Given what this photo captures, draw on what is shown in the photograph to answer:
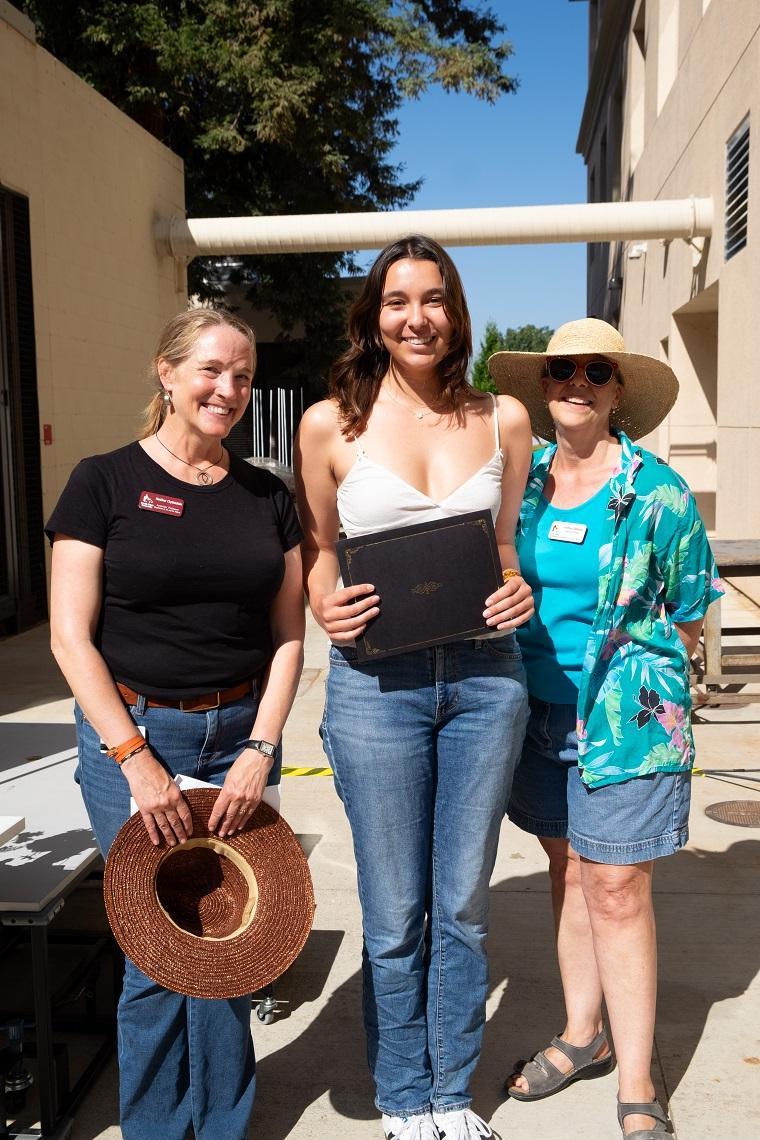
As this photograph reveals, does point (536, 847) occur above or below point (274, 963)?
below

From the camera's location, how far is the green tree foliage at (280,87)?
17625 mm

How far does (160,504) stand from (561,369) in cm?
106

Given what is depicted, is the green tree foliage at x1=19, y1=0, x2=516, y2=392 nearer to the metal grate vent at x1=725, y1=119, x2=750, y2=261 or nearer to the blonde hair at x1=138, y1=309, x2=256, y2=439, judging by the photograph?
the metal grate vent at x1=725, y1=119, x2=750, y2=261

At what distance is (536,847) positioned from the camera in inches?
175

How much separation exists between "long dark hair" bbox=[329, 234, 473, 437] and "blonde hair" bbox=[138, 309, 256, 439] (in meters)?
0.24

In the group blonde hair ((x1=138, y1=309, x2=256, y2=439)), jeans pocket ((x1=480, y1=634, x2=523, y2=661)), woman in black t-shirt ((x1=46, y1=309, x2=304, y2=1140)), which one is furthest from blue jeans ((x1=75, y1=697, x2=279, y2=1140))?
blonde hair ((x1=138, y1=309, x2=256, y2=439))

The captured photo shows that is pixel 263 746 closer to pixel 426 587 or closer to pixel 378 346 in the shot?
pixel 426 587

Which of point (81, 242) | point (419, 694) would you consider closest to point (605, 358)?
point (419, 694)

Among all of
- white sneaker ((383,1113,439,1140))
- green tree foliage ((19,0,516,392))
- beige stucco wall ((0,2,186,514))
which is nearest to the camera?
white sneaker ((383,1113,439,1140))

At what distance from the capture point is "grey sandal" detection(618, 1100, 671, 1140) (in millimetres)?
2498

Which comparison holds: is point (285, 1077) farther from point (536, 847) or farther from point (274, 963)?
point (536, 847)

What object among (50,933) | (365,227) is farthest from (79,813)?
(365,227)

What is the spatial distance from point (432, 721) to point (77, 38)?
19584 millimetres

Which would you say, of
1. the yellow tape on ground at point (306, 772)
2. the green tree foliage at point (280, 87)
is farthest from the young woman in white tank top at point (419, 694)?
the green tree foliage at point (280, 87)
